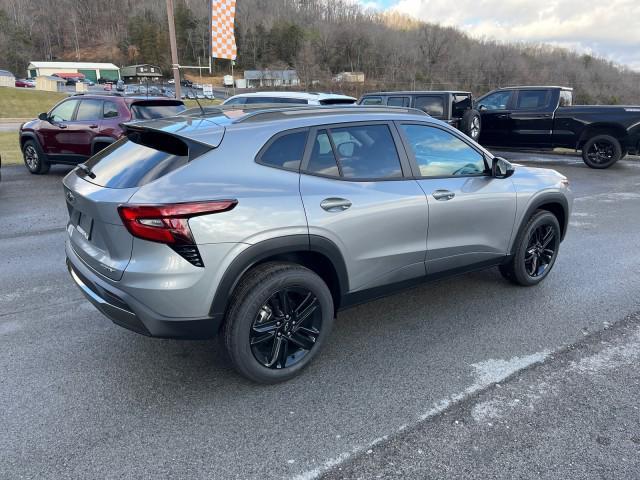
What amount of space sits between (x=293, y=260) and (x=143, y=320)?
958 mm

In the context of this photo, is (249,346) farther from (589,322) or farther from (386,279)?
(589,322)

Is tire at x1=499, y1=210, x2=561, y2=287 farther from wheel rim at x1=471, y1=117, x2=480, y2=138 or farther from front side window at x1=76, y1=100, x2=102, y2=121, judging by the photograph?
wheel rim at x1=471, y1=117, x2=480, y2=138

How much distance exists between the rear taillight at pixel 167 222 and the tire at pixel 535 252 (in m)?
3.02

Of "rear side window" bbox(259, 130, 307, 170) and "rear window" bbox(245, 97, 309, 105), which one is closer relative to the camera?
"rear side window" bbox(259, 130, 307, 170)

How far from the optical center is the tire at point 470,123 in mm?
12742

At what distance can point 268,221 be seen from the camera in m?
2.74

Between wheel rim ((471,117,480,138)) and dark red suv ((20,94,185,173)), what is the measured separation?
7736 millimetres

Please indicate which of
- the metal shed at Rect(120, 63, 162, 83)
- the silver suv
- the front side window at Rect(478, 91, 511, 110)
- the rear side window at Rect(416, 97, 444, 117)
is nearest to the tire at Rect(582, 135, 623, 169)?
the front side window at Rect(478, 91, 511, 110)

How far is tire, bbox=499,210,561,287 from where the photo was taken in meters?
4.37

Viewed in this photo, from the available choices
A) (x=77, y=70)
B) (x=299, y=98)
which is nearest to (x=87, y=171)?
(x=299, y=98)

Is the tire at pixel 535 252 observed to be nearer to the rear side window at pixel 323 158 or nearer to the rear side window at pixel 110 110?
the rear side window at pixel 323 158

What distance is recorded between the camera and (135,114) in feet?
29.8

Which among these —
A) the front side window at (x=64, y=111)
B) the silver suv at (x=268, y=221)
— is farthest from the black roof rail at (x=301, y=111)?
the front side window at (x=64, y=111)

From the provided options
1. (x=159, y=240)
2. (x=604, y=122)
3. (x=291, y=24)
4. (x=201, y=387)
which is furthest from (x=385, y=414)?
(x=291, y=24)
